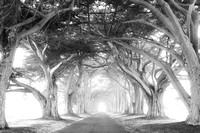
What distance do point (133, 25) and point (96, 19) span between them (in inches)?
92.0

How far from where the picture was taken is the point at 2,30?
9.80 m

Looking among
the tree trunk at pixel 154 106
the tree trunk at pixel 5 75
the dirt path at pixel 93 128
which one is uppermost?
the tree trunk at pixel 5 75

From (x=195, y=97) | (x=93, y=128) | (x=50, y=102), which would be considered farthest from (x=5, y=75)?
(x=50, y=102)

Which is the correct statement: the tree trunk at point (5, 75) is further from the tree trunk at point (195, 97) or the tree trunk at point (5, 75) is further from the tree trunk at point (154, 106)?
the tree trunk at point (154, 106)

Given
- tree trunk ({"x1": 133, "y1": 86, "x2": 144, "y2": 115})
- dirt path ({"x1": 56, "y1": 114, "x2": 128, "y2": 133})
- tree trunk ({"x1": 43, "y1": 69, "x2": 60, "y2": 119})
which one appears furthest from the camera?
tree trunk ({"x1": 133, "y1": 86, "x2": 144, "y2": 115})

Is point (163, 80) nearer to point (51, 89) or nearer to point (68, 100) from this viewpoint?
point (51, 89)

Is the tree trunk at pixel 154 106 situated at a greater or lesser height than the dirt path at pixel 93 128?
greater

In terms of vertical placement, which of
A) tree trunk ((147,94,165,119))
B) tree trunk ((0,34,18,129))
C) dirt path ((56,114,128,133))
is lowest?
dirt path ((56,114,128,133))

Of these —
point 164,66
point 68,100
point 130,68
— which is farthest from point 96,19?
point 68,100

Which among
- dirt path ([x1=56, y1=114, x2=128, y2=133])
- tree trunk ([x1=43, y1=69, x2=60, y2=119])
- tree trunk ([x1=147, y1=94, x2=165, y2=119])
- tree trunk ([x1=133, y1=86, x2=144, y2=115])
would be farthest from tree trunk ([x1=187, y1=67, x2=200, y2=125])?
tree trunk ([x1=133, y1=86, x2=144, y2=115])

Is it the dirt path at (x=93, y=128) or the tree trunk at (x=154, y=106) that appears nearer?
the dirt path at (x=93, y=128)

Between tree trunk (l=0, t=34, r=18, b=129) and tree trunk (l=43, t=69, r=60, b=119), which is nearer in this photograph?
tree trunk (l=0, t=34, r=18, b=129)

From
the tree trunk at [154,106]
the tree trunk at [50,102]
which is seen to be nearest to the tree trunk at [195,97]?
the tree trunk at [154,106]

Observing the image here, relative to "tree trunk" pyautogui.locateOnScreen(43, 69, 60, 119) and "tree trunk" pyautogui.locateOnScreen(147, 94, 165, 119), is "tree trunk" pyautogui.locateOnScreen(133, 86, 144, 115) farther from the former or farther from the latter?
"tree trunk" pyautogui.locateOnScreen(43, 69, 60, 119)
